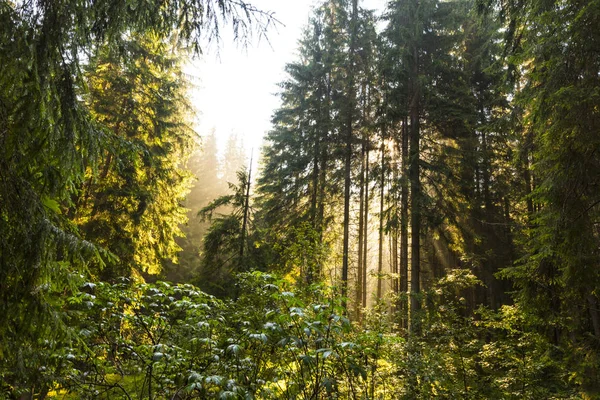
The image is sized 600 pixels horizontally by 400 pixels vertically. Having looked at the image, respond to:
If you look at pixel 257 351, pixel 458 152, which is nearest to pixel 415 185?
pixel 458 152

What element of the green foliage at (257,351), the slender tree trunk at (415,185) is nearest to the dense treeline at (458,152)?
the slender tree trunk at (415,185)

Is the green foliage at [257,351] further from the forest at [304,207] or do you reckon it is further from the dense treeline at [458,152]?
the dense treeline at [458,152]

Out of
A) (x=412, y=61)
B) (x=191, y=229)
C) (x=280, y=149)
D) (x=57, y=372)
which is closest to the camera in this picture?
(x=57, y=372)

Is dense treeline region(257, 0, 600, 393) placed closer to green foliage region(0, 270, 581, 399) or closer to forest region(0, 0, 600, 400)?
forest region(0, 0, 600, 400)

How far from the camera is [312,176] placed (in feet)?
56.4

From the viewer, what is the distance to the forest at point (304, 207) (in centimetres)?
263

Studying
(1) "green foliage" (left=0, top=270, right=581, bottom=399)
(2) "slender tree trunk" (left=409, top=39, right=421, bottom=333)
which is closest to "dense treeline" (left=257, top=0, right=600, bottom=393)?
(2) "slender tree trunk" (left=409, top=39, right=421, bottom=333)

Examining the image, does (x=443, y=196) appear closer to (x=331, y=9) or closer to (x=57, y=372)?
(x=331, y=9)

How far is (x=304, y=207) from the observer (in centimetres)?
1759

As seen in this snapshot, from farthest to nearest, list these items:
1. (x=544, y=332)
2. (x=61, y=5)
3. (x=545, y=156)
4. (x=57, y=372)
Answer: (x=544, y=332) < (x=545, y=156) < (x=57, y=372) < (x=61, y=5)

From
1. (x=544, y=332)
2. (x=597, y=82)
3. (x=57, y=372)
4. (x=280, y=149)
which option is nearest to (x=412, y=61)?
(x=280, y=149)

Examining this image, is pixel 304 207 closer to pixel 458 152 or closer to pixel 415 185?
pixel 415 185

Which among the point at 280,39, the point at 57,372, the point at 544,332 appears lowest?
the point at 57,372

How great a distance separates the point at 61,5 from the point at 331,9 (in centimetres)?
1756
